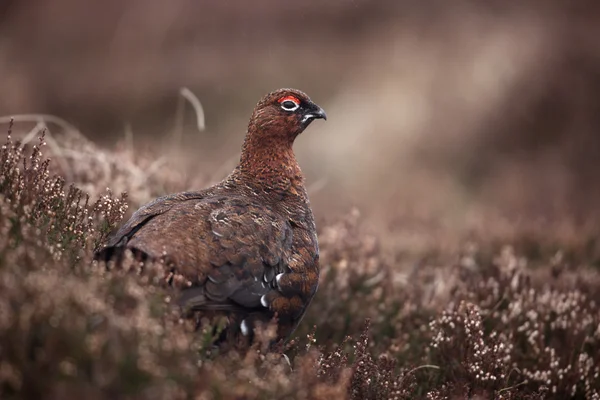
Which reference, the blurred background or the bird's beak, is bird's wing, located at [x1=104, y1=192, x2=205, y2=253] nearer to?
the bird's beak

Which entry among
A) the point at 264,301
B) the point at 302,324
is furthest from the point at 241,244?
the point at 302,324

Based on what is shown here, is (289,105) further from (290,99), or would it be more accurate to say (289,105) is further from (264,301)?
(264,301)

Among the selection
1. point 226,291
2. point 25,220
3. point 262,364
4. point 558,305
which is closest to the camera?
point 262,364

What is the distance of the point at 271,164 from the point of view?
474 centimetres

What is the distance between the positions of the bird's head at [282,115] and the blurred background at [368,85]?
5175 mm

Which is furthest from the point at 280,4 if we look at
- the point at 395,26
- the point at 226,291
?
the point at 226,291

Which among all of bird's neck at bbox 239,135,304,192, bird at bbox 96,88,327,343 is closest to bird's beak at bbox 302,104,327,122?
bird's neck at bbox 239,135,304,192

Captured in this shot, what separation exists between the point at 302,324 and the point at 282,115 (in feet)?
5.02

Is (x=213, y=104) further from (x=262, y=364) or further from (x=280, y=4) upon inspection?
(x=262, y=364)

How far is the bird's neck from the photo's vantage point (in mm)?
4688

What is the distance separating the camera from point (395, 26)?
13734 millimetres

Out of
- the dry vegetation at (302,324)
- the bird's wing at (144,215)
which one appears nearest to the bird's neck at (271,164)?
the bird's wing at (144,215)

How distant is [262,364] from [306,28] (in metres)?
11.7

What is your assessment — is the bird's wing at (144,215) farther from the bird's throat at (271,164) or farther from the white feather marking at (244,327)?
the white feather marking at (244,327)
